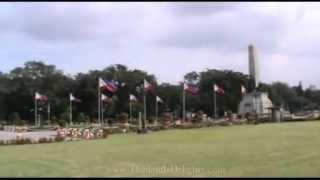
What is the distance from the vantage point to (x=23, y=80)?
111 m

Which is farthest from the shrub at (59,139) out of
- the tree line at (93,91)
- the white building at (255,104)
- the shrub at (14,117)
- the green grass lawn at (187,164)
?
the white building at (255,104)

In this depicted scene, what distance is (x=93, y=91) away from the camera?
10431 centimetres

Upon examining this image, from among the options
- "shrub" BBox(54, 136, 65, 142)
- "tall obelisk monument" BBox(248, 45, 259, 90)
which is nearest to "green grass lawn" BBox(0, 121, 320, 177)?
"shrub" BBox(54, 136, 65, 142)

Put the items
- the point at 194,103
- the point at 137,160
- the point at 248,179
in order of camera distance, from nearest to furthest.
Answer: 1. the point at 248,179
2. the point at 137,160
3. the point at 194,103

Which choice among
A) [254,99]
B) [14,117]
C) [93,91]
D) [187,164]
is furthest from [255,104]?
[187,164]

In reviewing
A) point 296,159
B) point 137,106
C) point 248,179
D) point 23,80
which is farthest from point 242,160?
point 23,80

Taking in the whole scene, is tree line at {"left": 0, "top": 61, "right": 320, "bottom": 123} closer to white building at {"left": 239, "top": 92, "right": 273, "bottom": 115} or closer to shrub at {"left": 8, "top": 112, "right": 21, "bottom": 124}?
shrub at {"left": 8, "top": 112, "right": 21, "bottom": 124}

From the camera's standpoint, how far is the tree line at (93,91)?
106 m

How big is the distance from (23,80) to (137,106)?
21430mm

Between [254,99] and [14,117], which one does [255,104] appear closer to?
[254,99]

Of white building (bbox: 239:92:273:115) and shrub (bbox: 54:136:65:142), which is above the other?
white building (bbox: 239:92:273:115)

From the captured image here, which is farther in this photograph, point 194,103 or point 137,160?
point 194,103

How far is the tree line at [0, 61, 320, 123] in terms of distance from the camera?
349ft

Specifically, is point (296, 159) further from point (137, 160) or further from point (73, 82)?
point (73, 82)
